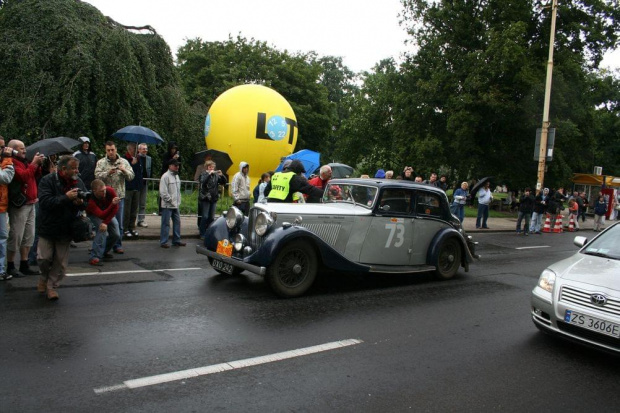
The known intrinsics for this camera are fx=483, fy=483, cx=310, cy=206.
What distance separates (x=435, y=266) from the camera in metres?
8.21

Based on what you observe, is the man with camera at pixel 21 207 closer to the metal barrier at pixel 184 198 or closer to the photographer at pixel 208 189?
the photographer at pixel 208 189

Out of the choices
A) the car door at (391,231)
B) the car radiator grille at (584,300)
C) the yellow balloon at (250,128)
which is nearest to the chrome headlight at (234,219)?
the car door at (391,231)

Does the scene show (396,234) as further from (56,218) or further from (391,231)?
(56,218)

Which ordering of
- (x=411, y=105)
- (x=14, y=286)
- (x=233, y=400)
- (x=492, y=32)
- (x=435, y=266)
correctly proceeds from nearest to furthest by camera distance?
(x=233, y=400), (x=14, y=286), (x=435, y=266), (x=492, y=32), (x=411, y=105)

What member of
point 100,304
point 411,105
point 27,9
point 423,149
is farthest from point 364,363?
point 411,105

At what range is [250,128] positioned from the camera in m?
19.3

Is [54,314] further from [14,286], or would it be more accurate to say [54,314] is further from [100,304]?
[14,286]

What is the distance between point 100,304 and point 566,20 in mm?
29347

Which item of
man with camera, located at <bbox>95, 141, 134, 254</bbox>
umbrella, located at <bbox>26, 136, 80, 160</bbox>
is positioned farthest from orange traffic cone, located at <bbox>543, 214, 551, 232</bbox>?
umbrella, located at <bbox>26, 136, 80, 160</bbox>

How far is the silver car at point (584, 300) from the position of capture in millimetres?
4750

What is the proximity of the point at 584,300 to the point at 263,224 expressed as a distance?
3959 mm

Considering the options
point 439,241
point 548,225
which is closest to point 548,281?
point 439,241

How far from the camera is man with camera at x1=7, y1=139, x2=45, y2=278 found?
22.5 feet

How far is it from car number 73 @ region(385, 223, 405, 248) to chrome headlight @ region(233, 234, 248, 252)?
2.24m
